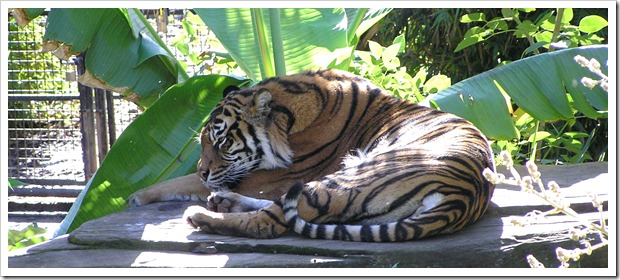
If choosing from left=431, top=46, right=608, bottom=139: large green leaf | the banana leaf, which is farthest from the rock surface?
the banana leaf

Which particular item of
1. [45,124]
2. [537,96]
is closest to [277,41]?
[537,96]

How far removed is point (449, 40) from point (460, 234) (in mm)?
4911

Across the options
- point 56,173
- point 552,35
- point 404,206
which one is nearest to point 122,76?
point 404,206

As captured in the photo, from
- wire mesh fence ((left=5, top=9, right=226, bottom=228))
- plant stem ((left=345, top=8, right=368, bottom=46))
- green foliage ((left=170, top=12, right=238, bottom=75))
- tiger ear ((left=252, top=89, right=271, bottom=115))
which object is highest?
plant stem ((left=345, top=8, right=368, bottom=46))

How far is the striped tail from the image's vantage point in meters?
3.19

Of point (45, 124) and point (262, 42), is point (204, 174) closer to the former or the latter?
point (262, 42)

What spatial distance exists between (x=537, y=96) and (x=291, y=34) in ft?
5.44

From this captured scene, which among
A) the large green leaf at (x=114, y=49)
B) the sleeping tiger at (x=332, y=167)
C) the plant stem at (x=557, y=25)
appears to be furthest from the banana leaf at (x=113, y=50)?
the plant stem at (x=557, y=25)

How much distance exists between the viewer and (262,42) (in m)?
5.25

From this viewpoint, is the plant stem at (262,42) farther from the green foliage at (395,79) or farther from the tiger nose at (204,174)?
the tiger nose at (204,174)

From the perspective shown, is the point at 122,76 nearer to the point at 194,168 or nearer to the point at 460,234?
the point at 194,168

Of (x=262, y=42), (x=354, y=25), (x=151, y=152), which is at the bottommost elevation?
(x=151, y=152)

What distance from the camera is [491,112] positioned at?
4.70 metres

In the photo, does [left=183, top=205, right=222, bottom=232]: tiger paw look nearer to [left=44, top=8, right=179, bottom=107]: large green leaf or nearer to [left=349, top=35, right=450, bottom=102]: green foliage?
[left=44, top=8, right=179, bottom=107]: large green leaf
